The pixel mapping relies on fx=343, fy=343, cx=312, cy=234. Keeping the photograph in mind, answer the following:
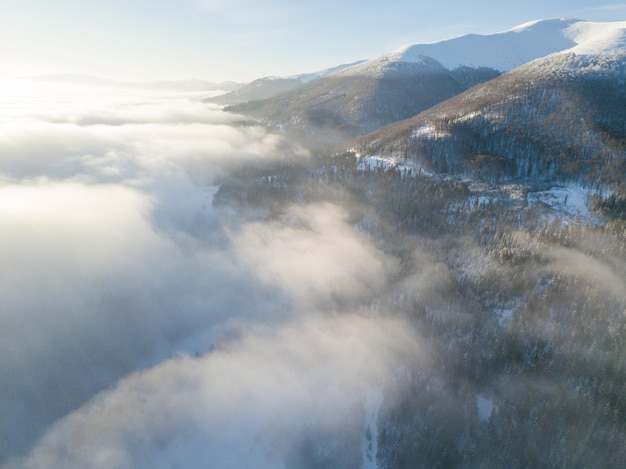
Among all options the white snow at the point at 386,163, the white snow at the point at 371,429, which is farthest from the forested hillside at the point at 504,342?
the white snow at the point at 386,163

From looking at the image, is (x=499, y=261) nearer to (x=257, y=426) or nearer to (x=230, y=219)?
(x=257, y=426)

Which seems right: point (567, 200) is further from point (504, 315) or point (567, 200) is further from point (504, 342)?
point (504, 342)

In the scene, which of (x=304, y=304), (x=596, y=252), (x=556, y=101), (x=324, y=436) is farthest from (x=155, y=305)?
(x=556, y=101)

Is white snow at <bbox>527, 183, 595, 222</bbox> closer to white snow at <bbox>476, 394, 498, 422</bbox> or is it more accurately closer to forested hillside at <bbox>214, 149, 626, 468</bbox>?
forested hillside at <bbox>214, 149, 626, 468</bbox>

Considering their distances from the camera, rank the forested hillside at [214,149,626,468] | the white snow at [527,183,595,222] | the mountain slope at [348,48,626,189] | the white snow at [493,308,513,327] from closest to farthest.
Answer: the forested hillside at [214,149,626,468]
the white snow at [493,308,513,327]
the white snow at [527,183,595,222]
the mountain slope at [348,48,626,189]

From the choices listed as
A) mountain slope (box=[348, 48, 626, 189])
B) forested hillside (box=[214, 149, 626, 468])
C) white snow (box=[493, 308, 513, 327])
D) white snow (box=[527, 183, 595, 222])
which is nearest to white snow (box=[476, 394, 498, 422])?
forested hillside (box=[214, 149, 626, 468])

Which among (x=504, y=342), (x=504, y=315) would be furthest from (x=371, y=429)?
(x=504, y=315)
